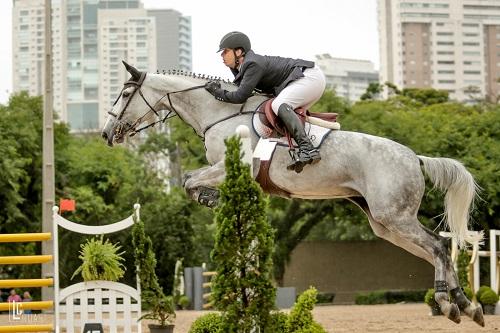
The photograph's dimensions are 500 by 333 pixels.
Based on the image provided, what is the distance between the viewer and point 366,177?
1103 centimetres

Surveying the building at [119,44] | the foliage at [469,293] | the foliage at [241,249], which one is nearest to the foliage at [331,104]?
the foliage at [469,293]

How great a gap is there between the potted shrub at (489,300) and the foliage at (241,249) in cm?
1272

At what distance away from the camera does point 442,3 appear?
596 ft

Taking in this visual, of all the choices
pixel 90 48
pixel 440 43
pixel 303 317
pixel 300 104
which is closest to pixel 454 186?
pixel 300 104

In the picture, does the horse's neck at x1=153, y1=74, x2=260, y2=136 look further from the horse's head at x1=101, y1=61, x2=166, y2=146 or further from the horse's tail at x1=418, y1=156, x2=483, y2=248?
the horse's tail at x1=418, y1=156, x2=483, y2=248

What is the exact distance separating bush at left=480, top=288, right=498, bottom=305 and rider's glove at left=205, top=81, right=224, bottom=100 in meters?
11.1

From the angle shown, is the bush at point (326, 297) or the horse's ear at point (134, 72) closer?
the horse's ear at point (134, 72)

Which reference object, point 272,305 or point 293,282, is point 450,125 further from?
point 272,305

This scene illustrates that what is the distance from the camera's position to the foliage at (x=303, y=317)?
9461 mm

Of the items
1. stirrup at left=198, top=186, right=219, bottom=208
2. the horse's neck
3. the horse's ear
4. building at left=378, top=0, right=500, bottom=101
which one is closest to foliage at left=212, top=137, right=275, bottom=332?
stirrup at left=198, top=186, right=219, bottom=208

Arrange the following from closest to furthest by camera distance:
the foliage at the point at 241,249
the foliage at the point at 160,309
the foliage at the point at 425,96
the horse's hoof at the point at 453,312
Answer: the foliage at the point at 241,249 → the horse's hoof at the point at 453,312 → the foliage at the point at 160,309 → the foliage at the point at 425,96

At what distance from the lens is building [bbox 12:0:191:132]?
542ft

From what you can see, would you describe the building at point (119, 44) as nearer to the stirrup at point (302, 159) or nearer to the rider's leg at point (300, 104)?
the rider's leg at point (300, 104)

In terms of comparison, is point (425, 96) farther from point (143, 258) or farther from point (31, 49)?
point (31, 49)
